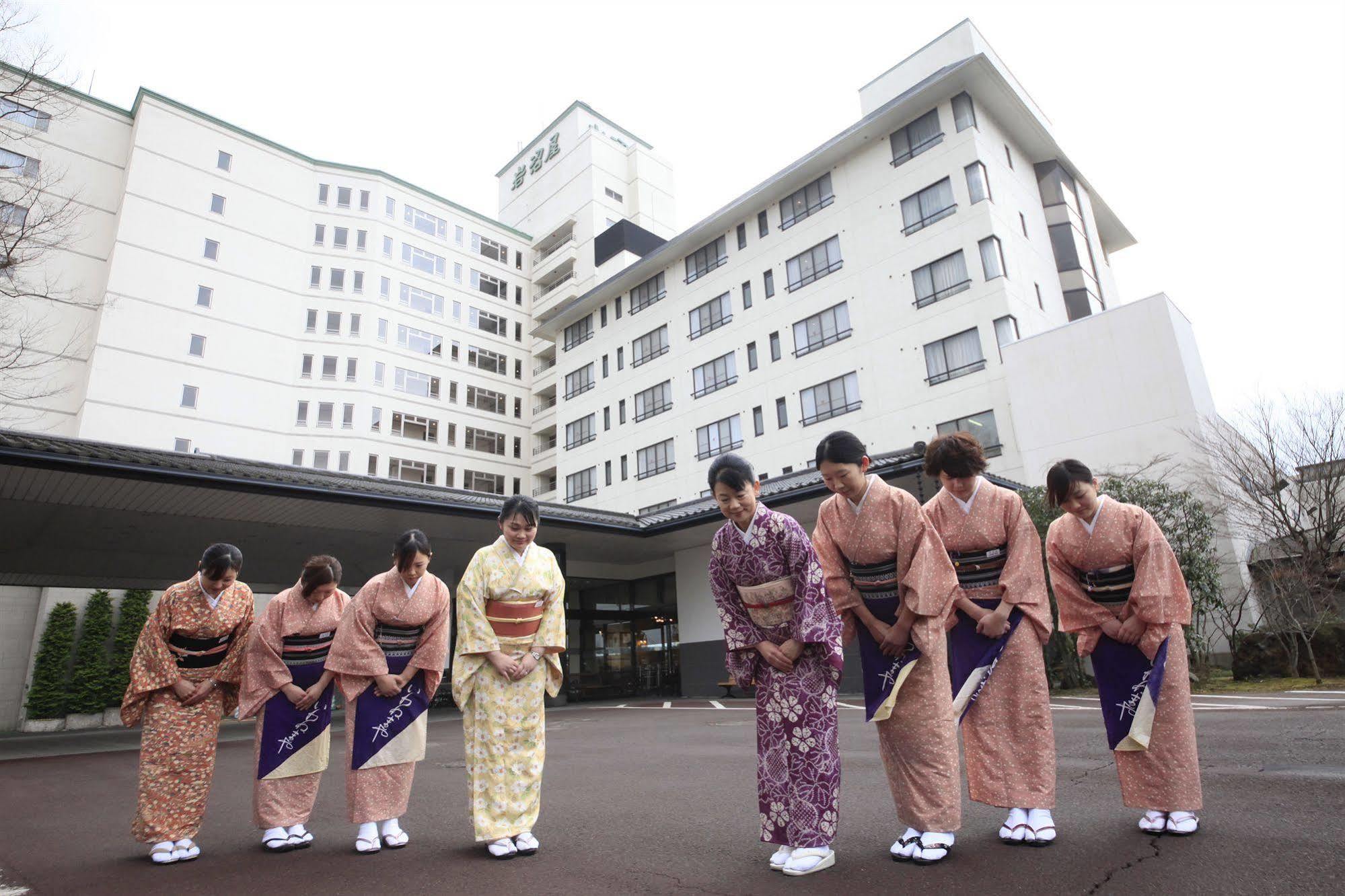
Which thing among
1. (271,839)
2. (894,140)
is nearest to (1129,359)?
(894,140)

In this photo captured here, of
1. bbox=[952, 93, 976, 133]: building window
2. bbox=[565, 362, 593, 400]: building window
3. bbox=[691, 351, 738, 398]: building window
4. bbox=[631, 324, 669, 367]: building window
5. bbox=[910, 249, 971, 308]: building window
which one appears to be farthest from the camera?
bbox=[565, 362, 593, 400]: building window

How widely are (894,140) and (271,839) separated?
81.3 feet

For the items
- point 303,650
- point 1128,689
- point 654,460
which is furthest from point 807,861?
point 654,460

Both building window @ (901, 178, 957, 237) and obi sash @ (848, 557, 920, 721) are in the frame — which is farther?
building window @ (901, 178, 957, 237)

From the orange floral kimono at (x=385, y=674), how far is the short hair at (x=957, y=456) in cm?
272

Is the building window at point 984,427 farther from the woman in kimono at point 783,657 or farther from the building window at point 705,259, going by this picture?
the woman in kimono at point 783,657

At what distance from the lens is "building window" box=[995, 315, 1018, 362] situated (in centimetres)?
1923

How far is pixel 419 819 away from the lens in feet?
14.6

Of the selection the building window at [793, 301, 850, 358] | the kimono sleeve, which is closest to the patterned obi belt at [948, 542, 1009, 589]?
the kimono sleeve

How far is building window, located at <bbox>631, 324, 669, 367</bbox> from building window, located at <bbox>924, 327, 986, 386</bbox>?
11511 mm

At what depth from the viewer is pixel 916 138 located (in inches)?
899

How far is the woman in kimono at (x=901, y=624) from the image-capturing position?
3.01 meters

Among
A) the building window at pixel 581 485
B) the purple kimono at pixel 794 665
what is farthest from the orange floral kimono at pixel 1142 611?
the building window at pixel 581 485

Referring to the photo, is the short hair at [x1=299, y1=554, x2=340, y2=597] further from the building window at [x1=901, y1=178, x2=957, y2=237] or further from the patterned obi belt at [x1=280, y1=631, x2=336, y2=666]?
the building window at [x1=901, y1=178, x2=957, y2=237]
